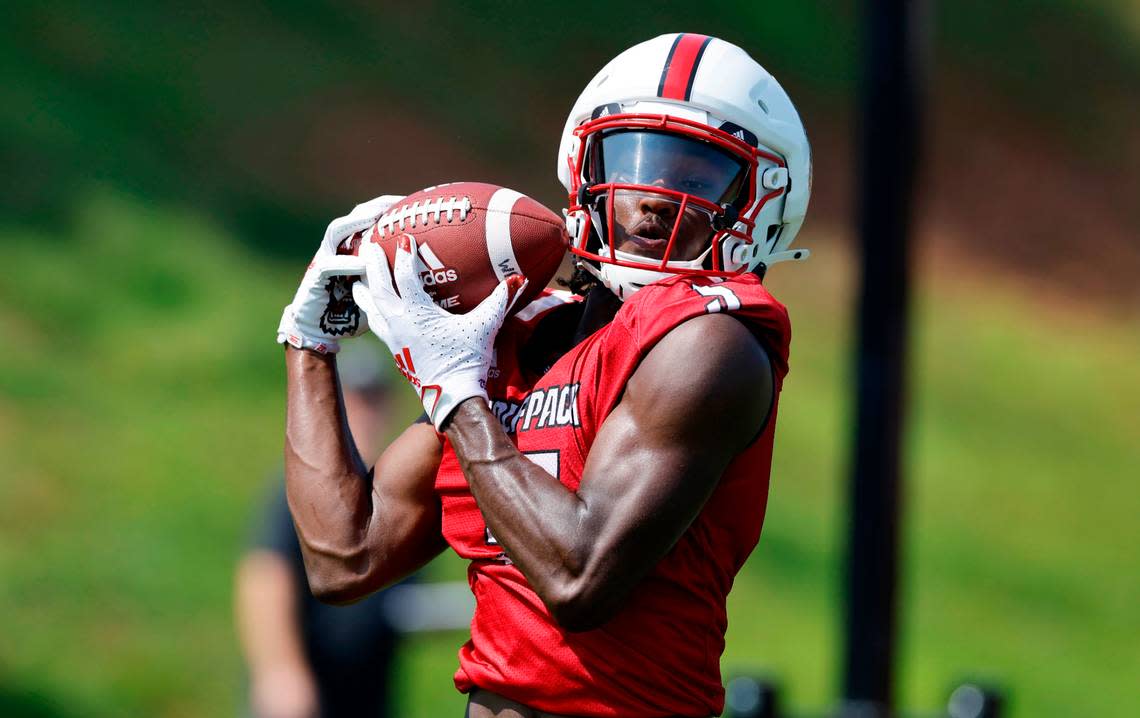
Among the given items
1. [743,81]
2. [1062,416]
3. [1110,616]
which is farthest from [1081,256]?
[743,81]

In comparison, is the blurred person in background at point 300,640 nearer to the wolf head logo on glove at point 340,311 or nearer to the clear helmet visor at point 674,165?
the wolf head logo on glove at point 340,311

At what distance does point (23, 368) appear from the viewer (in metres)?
9.79

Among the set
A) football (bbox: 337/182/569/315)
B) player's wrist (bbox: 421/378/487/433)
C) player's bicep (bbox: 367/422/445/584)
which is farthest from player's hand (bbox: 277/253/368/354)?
player's wrist (bbox: 421/378/487/433)

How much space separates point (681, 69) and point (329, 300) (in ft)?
2.55

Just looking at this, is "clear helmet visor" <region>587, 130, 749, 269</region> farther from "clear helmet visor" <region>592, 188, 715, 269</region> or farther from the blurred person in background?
the blurred person in background

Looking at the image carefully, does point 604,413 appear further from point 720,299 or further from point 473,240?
point 473,240

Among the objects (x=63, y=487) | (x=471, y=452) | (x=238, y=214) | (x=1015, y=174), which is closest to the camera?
(x=471, y=452)

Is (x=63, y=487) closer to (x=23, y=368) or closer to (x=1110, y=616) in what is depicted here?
(x=23, y=368)

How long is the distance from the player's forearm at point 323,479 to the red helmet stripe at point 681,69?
824 mm

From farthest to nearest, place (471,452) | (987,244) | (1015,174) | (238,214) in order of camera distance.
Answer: (1015,174) < (987,244) < (238,214) < (471,452)

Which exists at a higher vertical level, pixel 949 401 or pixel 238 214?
pixel 238 214

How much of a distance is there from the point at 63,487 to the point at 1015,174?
10.6 m

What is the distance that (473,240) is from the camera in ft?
8.86

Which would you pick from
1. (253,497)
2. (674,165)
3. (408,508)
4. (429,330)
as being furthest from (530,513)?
(253,497)
